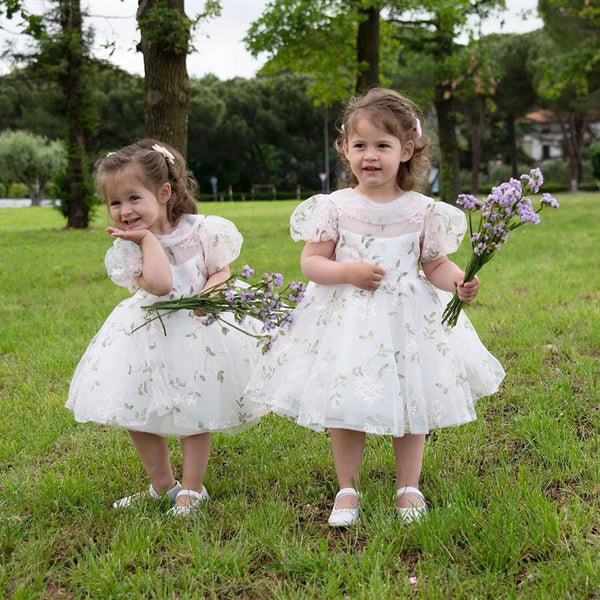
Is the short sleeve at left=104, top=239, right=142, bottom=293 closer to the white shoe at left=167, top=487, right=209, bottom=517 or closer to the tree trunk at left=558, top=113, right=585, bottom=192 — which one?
the white shoe at left=167, top=487, right=209, bottom=517

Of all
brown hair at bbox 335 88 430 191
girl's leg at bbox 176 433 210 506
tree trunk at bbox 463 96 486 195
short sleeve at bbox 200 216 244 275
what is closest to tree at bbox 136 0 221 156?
brown hair at bbox 335 88 430 191

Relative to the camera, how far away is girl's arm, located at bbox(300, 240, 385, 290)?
8.98 feet

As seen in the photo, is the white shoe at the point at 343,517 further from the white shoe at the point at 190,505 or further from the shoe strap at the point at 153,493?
the shoe strap at the point at 153,493

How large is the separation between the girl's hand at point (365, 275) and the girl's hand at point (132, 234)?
82 cm

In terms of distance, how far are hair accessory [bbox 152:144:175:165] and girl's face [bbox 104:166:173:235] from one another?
0.18m

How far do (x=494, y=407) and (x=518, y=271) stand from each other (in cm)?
485

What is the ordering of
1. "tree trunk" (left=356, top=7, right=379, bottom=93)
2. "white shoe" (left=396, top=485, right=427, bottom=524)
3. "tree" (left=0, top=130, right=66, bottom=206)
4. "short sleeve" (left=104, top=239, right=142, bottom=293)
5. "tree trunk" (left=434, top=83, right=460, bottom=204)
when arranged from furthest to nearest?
"tree" (left=0, top=130, right=66, bottom=206) → "tree trunk" (left=434, top=83, right=460, bottom=204) → "tree trunk" (left=356, top=7, right=379, bottom=93) → "short sleeve" (left=104, top=239, right=142, bottom=293) → "white shoe" (left=396, top=485, right=427, bottom=524)

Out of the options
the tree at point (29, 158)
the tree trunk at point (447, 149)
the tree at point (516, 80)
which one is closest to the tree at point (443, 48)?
the tree trunk at point (447, 149)

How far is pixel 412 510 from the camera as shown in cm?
267

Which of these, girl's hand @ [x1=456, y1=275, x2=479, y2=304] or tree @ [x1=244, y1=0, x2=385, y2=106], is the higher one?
tree @ [x1=244, y1=0, x2=385, y2=106]

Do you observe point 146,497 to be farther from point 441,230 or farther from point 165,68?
point 165,68

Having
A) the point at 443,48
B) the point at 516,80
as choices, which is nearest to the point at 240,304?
the point at 443,48

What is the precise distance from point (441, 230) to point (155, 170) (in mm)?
1184

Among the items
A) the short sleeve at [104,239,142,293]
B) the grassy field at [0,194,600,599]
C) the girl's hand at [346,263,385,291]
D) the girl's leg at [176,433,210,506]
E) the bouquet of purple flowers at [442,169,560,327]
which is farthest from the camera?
the girl's leg at [176,433,210,506]
